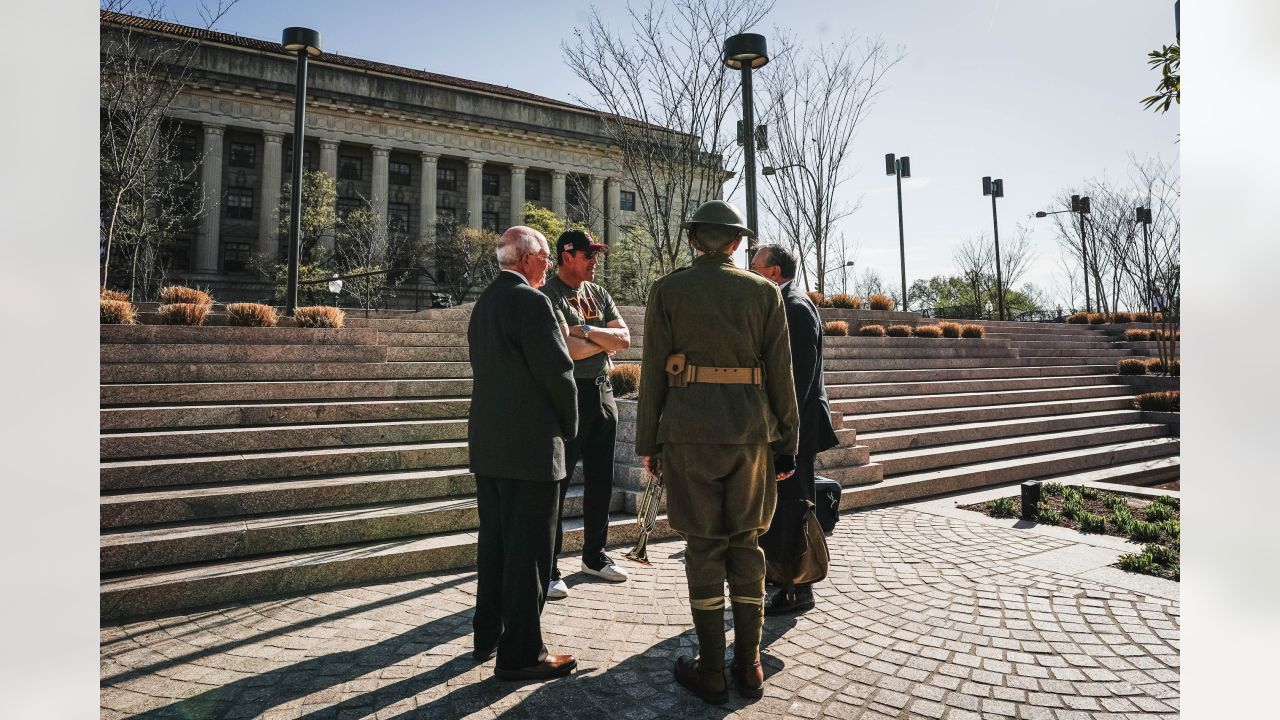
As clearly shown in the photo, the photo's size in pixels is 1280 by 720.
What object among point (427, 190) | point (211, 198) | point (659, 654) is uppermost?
point (427, 190)

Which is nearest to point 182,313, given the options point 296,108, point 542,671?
point 296,108

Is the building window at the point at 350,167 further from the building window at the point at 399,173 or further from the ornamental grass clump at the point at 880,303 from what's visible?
the ornamental grass clump at the point at 880,303

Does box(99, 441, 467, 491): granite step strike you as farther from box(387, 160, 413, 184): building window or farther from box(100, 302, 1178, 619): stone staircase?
box(387, 160, 413, 184): building window

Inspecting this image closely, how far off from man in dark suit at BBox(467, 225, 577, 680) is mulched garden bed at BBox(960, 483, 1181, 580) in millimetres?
4775

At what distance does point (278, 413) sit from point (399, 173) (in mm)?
46288

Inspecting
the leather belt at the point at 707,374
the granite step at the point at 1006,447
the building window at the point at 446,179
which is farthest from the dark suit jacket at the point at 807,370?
the building window at the point at 446,179

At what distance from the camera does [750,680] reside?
10.6 ft

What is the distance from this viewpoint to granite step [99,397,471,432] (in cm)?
624

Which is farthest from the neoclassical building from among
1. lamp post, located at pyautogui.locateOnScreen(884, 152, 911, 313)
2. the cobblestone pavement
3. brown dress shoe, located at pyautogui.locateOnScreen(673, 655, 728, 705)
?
brown dress shoe, located at pyautogui.locateOnScreen(673, 655, 728, 705)

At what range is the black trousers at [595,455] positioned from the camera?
4.89 m

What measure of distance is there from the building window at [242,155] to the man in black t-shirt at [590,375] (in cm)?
4801

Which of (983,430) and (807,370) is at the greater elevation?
(807,370)

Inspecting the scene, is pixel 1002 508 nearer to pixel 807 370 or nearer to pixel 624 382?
pixel 807 370
